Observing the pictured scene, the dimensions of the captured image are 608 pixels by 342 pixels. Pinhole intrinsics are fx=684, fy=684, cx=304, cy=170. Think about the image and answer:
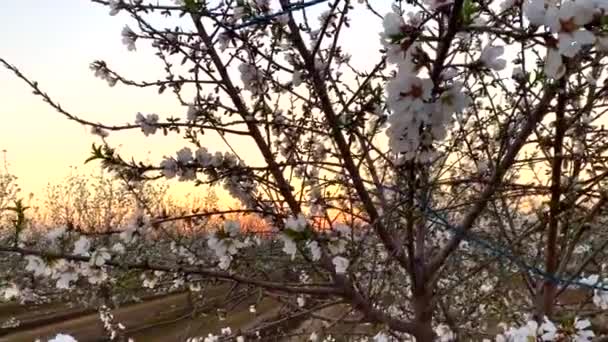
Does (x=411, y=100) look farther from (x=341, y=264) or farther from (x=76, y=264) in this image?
(x=76, y=264)

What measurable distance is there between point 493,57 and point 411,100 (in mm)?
235

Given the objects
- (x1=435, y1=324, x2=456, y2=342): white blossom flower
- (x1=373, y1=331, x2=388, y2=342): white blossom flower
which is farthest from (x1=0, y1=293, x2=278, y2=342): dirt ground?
(x1=373, y1=331, x2=388, y2=342): white blossom flower

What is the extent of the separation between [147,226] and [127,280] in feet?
0.65

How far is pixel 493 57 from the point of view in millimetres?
1214

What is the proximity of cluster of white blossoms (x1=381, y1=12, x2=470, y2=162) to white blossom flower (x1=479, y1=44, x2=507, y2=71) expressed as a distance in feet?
0.33

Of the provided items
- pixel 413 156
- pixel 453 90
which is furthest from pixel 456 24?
pixel 413 156

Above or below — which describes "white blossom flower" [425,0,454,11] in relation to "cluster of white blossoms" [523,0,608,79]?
above

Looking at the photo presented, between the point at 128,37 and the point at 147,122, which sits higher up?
the point at 128,37

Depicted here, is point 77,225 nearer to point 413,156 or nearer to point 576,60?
point 413,156

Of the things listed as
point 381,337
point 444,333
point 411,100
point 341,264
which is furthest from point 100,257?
point 444,333

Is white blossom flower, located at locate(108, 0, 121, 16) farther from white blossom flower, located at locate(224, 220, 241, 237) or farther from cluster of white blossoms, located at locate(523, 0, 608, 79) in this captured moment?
cluster of white blossoms, located at locate(523, 0, 608, 79)

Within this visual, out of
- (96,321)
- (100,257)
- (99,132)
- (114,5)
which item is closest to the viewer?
(100,257)

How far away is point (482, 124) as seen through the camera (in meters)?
2.57

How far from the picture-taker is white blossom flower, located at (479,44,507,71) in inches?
47.4
